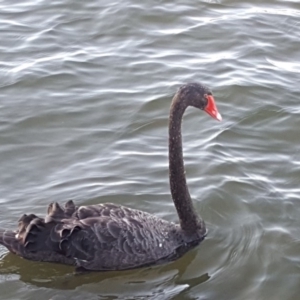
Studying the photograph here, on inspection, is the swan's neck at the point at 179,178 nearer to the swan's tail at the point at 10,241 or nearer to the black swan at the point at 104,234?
the black swan at the point at 104,234

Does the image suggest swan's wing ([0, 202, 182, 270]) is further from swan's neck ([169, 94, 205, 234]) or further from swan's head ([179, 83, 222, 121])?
swan's head ([179, 83, 222, 121])

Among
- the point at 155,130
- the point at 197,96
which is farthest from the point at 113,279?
the point at 155,130

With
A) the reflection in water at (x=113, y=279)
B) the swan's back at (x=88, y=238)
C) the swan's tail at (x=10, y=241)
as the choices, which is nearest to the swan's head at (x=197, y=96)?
the swan's back at (x=88, y=238)

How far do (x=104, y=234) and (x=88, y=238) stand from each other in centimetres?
11

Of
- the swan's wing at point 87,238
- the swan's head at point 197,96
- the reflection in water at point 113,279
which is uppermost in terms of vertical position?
the swan's head at point 197,96

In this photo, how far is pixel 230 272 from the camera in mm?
6027

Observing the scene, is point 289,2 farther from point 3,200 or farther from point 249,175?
point 3,200

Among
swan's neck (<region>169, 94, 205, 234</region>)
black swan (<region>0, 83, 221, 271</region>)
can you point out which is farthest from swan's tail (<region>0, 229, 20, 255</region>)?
swan's neck (<region>169, 94, 205, 234</region>)

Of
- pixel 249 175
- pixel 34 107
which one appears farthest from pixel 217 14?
pixel 249 175

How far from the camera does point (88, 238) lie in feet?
19.2

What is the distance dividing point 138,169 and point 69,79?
207 centimetres

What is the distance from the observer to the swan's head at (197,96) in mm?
6012

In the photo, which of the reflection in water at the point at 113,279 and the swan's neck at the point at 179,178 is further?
the swan's neck at the point at 179,178

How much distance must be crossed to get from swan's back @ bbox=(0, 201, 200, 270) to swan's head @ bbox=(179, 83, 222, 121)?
2.95 ft
